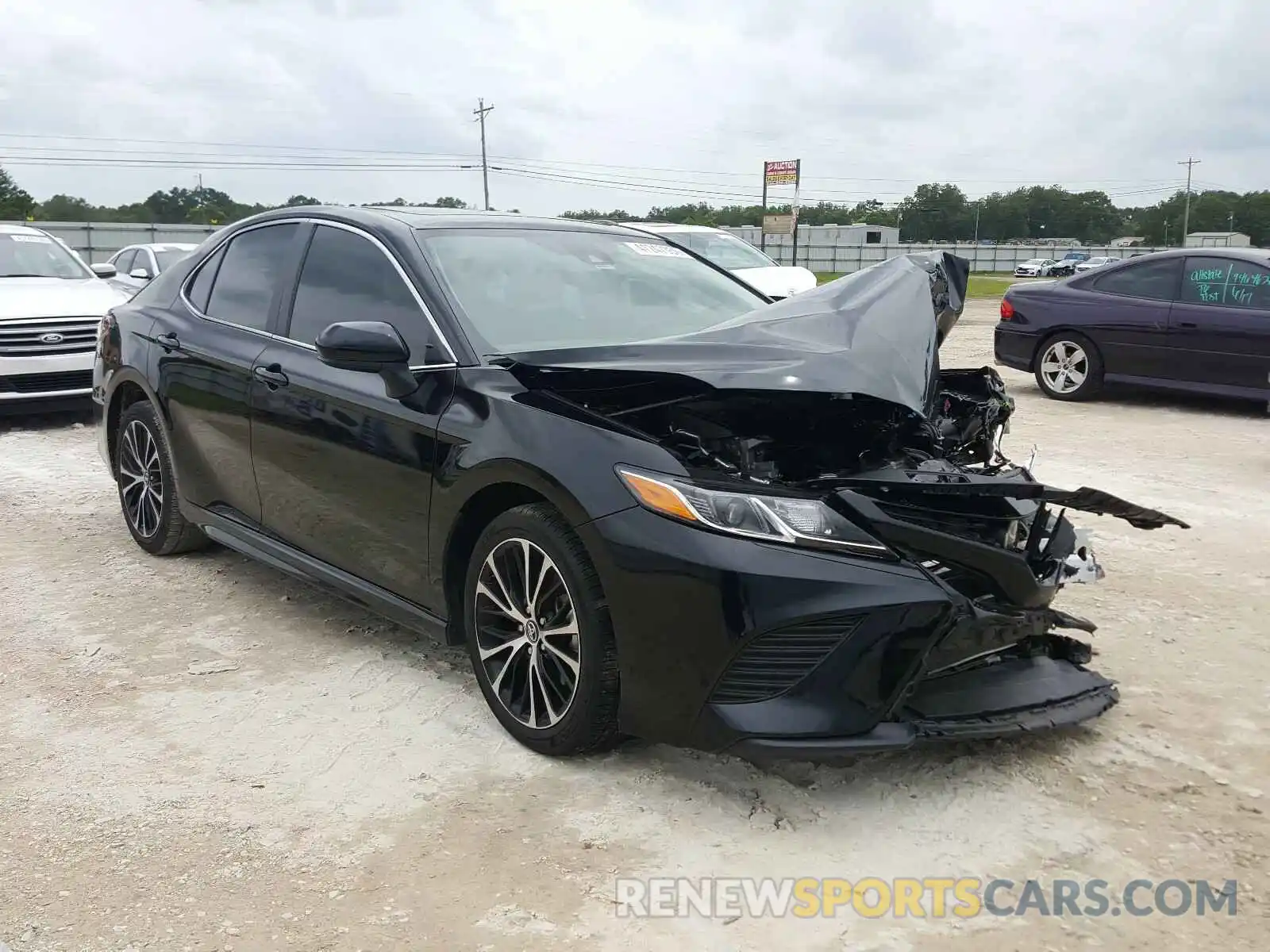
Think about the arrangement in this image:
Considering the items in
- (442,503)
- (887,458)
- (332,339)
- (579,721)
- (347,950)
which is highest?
(332,339)

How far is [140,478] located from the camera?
5320 millimetres

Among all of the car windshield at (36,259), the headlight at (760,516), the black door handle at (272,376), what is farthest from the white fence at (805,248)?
the headlight at (760,516)

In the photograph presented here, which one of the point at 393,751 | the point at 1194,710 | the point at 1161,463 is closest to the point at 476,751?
the point at 393,751

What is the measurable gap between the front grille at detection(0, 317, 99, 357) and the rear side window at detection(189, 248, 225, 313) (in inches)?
170

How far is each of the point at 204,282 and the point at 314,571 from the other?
1711 mm

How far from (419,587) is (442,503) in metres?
0.35

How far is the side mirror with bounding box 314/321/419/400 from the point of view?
133 inches

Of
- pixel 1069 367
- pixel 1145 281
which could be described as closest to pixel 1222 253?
pixel 1145 281

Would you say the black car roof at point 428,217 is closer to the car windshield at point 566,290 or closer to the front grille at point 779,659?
the car windshield at point 566,290

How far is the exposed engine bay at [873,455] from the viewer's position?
286 cm

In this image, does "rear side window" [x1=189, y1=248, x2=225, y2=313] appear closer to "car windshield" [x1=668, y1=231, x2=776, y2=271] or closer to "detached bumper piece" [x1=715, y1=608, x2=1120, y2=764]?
"detached bumper piece" [x1=715, y1=608, x2=1120, y2=764]

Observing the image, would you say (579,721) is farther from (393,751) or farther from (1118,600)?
(1118,600)

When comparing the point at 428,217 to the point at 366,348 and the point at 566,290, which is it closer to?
the point at 566,290

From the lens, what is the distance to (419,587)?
358 centimetres
